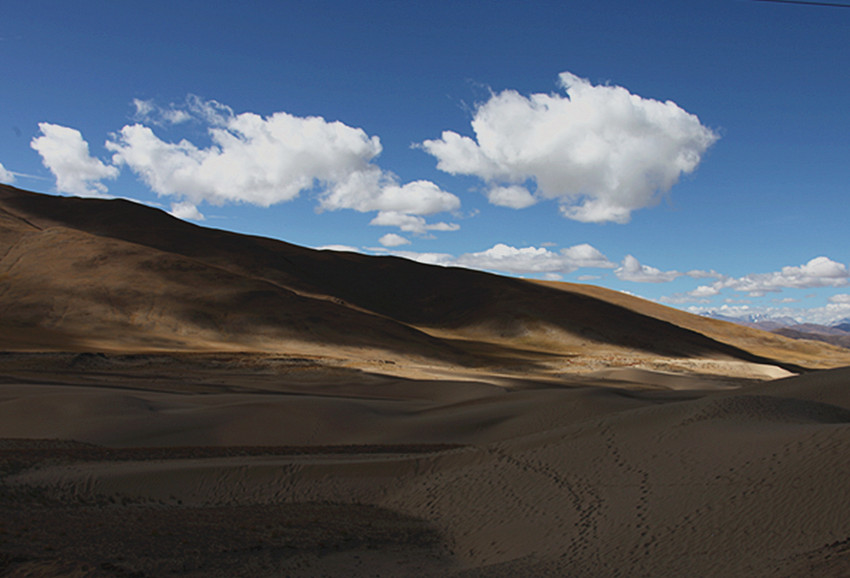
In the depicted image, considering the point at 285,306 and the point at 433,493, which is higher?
the point at 285,306

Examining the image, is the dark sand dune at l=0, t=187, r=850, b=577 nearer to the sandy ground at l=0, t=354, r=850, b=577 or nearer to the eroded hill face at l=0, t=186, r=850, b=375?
the sandy ground at l=0, t=354, r=850, b=577

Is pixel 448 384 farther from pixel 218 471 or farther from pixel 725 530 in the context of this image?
pixel 725 530

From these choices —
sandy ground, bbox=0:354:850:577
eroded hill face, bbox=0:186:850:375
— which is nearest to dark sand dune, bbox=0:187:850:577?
sandy ground, bbox=0:354:850:577

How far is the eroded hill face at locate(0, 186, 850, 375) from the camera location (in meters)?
45.4

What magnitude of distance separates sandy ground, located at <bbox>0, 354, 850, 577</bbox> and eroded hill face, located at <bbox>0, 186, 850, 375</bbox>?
82.9 feet

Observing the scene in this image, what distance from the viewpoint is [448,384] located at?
26.4 metres

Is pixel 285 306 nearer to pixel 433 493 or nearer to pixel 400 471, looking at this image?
pixel 400 471

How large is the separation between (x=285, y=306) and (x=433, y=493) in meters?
44.2

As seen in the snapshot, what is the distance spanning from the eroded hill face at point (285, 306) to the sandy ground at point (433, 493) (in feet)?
82.9

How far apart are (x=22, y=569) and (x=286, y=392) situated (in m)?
18.7

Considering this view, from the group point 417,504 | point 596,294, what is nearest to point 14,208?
point 596,294

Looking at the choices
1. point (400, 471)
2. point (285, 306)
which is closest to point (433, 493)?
point (400, 471)

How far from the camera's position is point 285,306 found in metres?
52.6

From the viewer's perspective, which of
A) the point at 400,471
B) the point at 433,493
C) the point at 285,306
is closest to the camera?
the point at 433,493
